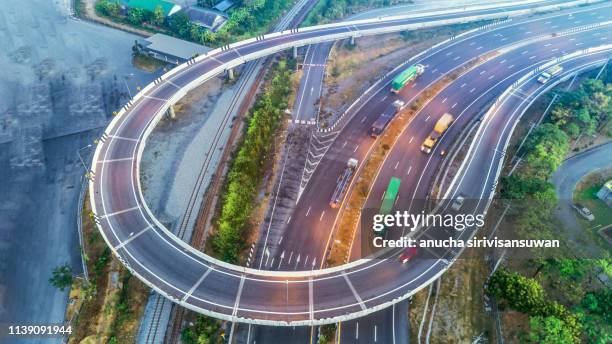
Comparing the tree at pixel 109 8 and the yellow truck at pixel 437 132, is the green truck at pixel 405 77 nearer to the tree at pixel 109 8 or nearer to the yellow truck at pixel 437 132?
the yellow truck at pixel 437 132

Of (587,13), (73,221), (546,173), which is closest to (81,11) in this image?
(73,221)

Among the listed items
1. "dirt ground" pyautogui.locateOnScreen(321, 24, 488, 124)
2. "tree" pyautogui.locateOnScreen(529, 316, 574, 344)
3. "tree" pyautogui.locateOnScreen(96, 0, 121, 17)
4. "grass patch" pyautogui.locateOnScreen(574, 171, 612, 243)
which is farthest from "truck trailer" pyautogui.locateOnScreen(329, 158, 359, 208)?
"tree" pyautogui.locateOnScreen(96, 0, 121, 17)

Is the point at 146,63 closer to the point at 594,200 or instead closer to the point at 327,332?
the point at 327,332

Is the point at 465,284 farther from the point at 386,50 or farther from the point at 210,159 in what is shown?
the point at 386,50

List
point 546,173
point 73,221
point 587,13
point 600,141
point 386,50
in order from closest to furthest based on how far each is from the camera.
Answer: point 73,221 < point 546,173 < point 600,141 < point 386,50 < point 587,13

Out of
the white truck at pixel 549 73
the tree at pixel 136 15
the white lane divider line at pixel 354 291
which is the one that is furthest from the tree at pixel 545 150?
the tree at pixel 136 15

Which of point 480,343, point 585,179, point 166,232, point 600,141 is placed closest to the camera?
point 480,343
